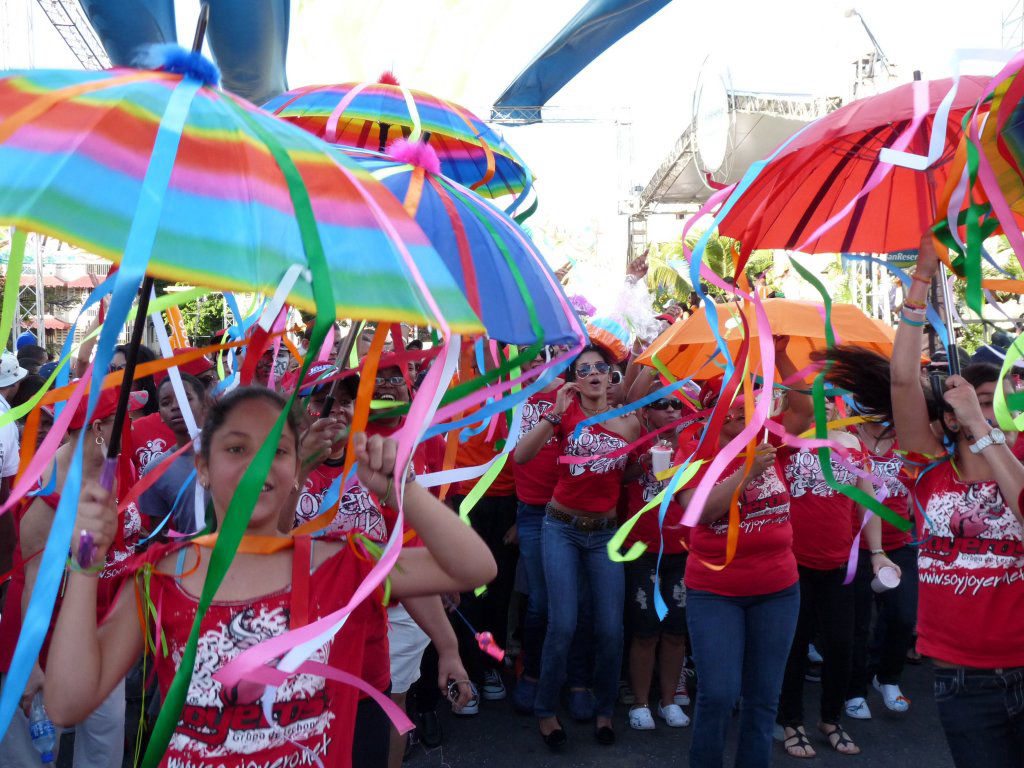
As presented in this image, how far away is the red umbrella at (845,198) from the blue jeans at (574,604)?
77.3 inches

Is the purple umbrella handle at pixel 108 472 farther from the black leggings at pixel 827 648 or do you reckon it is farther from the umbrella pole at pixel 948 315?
the black leggings at pixel 827 648

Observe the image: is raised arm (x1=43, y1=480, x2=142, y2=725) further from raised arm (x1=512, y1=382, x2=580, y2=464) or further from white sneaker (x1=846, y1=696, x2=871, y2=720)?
white sneaker (x1=846, y1=696, x2=871, y2=720)

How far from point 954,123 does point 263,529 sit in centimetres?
226

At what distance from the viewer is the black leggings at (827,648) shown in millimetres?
4355

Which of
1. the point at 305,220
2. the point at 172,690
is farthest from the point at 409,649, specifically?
the point at 305,220

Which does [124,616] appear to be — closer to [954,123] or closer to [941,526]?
[941,526]

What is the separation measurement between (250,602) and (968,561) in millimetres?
2031

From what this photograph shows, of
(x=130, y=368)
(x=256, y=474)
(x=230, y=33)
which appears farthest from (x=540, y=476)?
(x=230, y=33)

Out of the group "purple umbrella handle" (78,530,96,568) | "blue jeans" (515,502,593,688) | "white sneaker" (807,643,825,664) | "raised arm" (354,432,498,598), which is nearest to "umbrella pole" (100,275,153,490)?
"purple umbrella handle" (78,530,96,568)

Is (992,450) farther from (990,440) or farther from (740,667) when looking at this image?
(740,667)

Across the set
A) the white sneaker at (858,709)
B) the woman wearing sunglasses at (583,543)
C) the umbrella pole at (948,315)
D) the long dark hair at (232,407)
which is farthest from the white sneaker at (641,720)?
the long dark hair at (232,407)

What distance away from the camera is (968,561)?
265 cm

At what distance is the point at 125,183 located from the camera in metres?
1.37

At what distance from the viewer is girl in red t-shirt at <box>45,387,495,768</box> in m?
1.67
